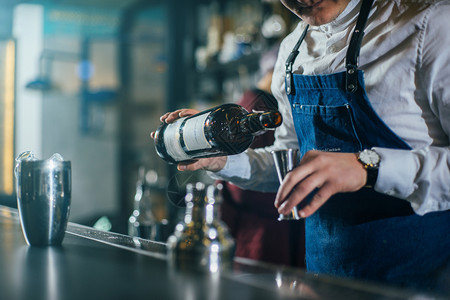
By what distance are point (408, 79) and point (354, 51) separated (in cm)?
13

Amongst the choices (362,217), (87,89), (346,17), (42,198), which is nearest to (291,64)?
(346,17)

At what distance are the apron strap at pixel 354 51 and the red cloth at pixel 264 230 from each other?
823 mm

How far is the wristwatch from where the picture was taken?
0.93 meters

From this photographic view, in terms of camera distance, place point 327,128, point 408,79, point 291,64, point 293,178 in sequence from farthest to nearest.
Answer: point 291,64 < point 327,128 < point 408,79 < point 293,178

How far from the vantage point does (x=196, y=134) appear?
1134 millimetres

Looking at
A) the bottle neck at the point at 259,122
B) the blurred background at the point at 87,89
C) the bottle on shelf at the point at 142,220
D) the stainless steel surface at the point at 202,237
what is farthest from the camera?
the blurred background at the point at 87,89

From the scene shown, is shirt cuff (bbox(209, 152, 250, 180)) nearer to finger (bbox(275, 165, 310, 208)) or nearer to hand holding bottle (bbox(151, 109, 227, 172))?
hand holding bottle (bbox(151, 109, 227, 172))

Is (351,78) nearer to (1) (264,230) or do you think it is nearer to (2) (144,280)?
(2) (144,280)

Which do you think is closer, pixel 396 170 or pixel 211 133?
pixel 396 170

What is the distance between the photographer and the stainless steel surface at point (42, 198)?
984mm

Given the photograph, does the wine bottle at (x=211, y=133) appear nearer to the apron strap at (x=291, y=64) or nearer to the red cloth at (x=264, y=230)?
the apron strap at (x=291, y=64)

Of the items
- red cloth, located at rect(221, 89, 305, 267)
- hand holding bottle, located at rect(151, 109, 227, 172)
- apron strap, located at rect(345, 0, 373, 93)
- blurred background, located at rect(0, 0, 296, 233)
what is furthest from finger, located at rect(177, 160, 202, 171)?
blurred background, located at rect(0, 0, 296, 233)

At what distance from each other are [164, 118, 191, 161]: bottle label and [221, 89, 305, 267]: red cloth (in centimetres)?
73

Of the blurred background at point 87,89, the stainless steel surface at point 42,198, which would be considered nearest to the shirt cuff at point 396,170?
the stainless steel surface at point 42,198
